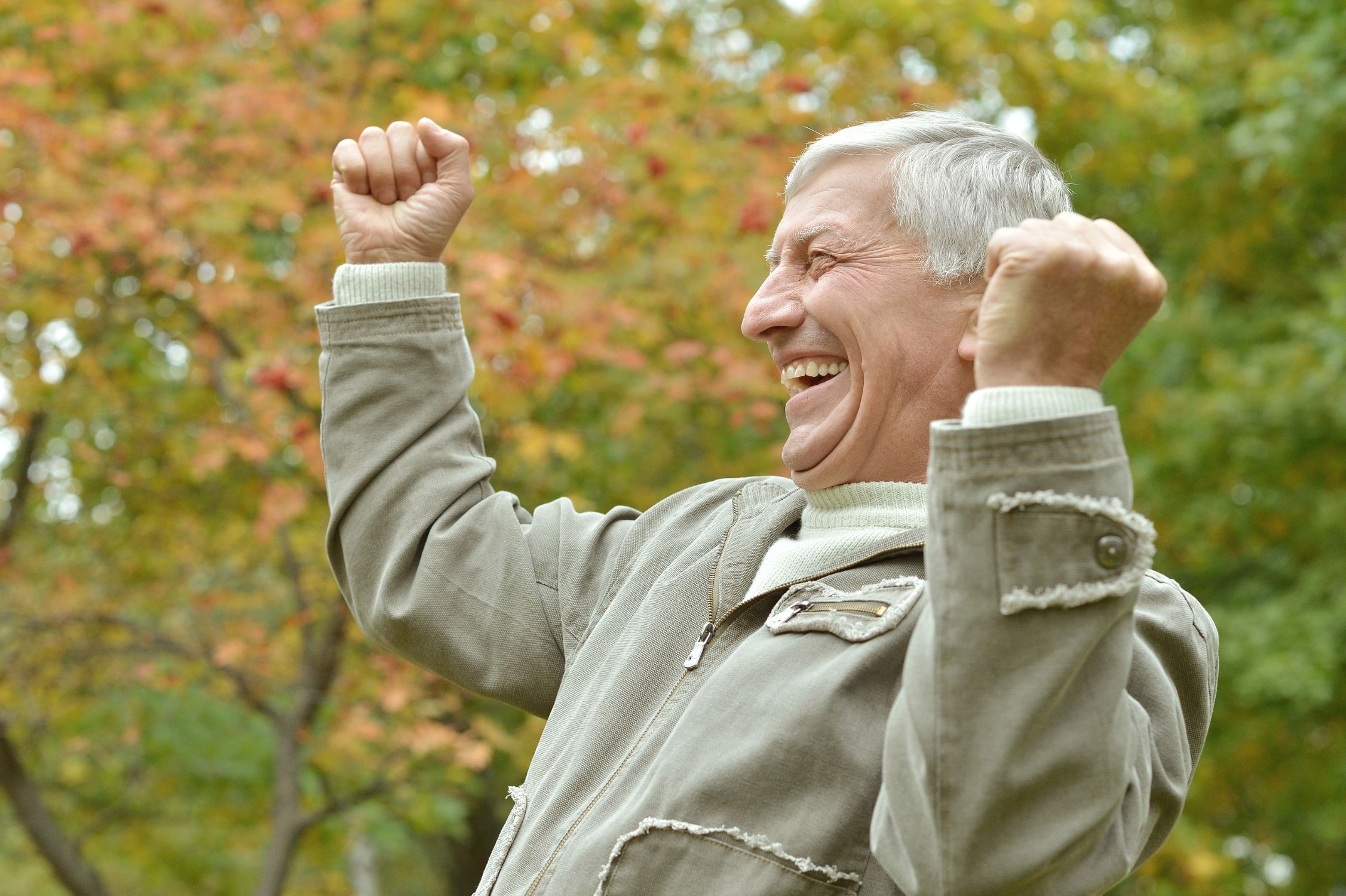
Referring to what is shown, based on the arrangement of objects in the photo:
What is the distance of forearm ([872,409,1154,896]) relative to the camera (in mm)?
1078

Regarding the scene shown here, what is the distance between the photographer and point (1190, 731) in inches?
58.8

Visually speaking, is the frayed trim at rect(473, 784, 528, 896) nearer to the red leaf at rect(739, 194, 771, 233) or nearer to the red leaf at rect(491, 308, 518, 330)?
the red leaf at rect(491, 308, 518, 330)

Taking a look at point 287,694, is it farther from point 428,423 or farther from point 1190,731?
point 1190,731

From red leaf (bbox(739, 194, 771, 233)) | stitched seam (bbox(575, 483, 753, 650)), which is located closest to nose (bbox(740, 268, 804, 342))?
stitched seam (bbox(575, 483, 753, 650))

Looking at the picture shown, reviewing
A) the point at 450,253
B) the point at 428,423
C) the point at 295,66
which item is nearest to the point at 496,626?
the point at 428,423

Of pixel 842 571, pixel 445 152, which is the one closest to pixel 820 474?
pixel 842 571

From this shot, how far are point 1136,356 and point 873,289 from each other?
876 centimetres

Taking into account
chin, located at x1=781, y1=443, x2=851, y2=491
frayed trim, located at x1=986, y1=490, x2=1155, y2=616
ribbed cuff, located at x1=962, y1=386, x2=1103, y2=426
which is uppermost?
ribbed cuff, located at x1=962, y1=386, x2=1103, y2=426

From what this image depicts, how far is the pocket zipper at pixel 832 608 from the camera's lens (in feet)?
4.62

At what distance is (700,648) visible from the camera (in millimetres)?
1575

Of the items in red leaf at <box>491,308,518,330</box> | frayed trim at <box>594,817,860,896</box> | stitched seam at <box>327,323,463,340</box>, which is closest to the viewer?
frayed trim at <box>594,817,860,896</box>

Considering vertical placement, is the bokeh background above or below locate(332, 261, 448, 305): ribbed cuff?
below

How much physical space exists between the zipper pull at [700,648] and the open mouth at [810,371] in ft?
1.01

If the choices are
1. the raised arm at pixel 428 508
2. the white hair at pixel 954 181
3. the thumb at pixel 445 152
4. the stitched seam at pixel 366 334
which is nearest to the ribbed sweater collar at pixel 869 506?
the white hair at pixel 954 181
